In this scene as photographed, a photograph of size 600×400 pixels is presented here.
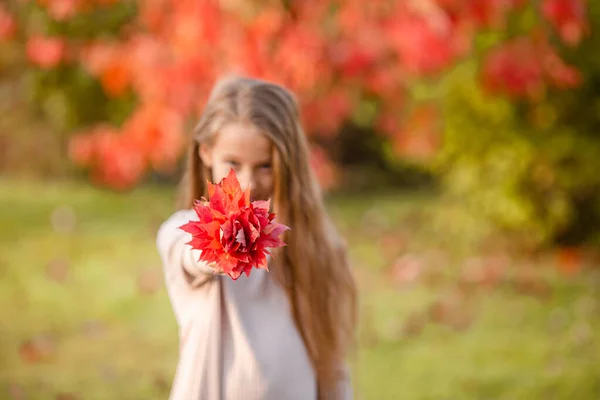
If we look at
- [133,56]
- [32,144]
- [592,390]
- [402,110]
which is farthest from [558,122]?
[32,144]

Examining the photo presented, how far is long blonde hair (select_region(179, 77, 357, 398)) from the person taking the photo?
6.76 ft

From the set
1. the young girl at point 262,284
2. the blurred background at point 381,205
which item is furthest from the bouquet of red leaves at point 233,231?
the blurred background at point 381,205

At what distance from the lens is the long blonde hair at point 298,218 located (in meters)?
2.06

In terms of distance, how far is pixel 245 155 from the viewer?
2.01 m

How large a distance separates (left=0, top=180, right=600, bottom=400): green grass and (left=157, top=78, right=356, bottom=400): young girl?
2.50m

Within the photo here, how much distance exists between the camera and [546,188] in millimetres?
7570

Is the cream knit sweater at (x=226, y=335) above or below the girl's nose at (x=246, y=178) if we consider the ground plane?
below

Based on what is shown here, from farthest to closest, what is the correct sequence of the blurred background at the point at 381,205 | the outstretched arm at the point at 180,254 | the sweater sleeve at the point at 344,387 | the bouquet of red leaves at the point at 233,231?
the blurred background at the point at 381,205
the sweater sleeve at the point at 344,387
the outstretched arm at the point at 180,254
the bouquet of red leaves at the point at 233,231

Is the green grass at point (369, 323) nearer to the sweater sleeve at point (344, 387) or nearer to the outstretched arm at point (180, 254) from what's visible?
the sweater sleeve at point (344, 387)

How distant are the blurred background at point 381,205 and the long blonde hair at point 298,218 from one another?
2456 millimetres

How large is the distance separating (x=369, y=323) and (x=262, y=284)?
12.7 feet

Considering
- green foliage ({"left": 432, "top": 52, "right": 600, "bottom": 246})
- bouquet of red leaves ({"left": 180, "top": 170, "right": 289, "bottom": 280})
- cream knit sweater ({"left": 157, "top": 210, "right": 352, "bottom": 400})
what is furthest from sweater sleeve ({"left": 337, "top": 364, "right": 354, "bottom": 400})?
green foliage ({"left": 432, "top": 52, "right": 600, "bottom": 246})

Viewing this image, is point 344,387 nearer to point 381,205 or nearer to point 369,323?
point 369,323

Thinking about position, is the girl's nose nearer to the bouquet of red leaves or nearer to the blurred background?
the bouquet of red leaves
